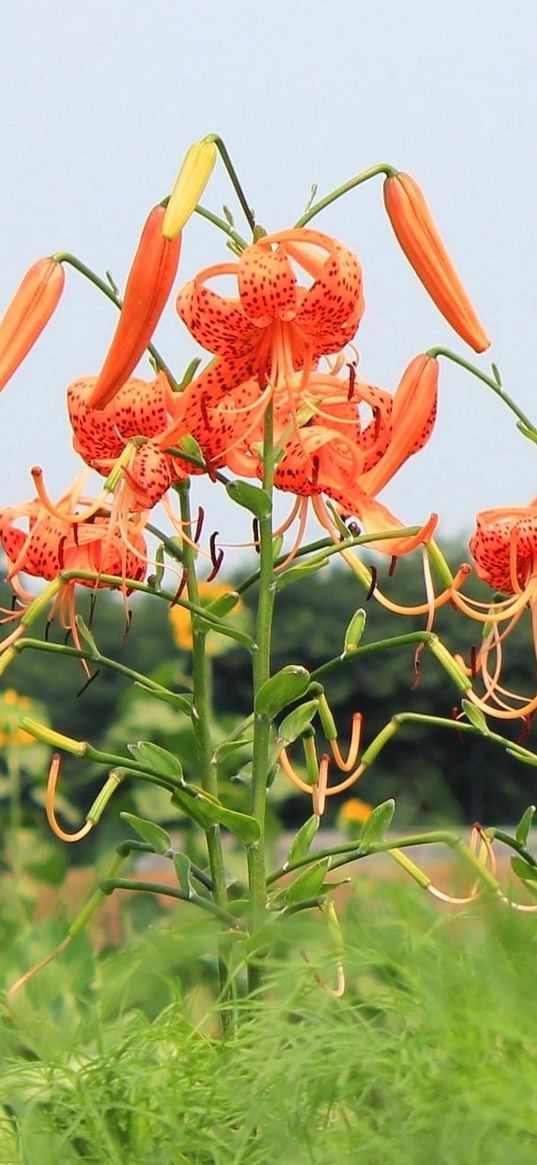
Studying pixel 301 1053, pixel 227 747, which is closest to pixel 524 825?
pixel 227 747

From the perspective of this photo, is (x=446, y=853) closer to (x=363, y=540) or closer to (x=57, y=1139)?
(x=57, y=1139)

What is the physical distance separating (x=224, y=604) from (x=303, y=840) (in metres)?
0.16

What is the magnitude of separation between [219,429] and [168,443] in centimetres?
5

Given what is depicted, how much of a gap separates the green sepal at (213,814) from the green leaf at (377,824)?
6 cm

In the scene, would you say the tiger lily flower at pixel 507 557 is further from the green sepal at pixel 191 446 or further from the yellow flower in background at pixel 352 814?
the yellow flower in background at pixel 352 814

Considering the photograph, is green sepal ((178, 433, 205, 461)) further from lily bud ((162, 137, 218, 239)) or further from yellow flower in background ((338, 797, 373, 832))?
yellow flower in background ((338, 797, 373, 832))

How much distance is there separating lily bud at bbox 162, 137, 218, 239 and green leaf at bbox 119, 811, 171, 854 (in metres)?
0.32

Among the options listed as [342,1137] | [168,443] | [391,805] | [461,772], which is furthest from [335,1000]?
[461,772]

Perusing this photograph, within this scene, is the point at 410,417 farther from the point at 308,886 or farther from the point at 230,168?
the point at 308,886

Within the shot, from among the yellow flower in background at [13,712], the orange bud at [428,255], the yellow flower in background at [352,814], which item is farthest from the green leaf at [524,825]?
the yellow flower in background at [352,814]

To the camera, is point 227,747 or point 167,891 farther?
point 227,747

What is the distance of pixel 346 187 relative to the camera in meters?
0.97

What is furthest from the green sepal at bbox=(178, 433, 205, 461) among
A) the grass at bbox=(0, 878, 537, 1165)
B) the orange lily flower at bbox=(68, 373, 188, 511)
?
the grass at bbox=(0, 878, 537, 1165)

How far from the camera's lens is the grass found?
41 cm
